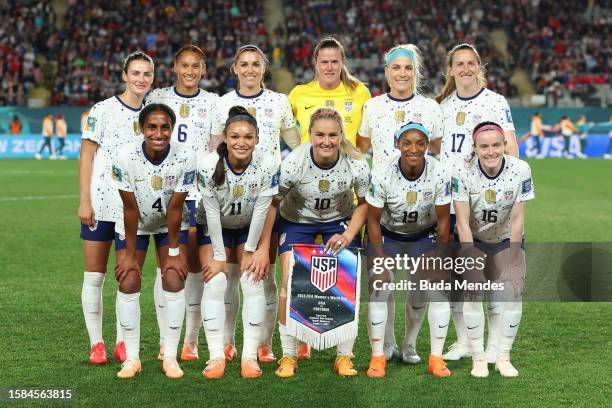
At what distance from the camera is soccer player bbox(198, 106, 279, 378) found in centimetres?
530

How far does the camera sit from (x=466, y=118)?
5988 mm

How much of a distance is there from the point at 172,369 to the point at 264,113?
1865 millimetres

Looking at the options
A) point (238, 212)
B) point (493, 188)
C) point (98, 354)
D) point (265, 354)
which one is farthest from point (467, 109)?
point (98, 354)

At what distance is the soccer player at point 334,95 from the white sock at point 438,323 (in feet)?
4.39

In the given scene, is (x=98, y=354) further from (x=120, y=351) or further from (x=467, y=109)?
(x=467, y=109)

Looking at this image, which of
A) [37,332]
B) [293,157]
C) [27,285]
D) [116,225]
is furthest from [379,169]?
[27,285]

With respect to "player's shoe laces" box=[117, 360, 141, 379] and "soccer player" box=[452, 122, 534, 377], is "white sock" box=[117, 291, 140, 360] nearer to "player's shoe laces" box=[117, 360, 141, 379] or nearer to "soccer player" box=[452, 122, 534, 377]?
"player's shoe laces" box=[117, 360, 141, 379]

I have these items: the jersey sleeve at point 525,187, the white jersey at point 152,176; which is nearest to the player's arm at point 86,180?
the white jersey at point 152,176

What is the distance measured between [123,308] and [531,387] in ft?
8.08

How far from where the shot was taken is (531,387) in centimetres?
508

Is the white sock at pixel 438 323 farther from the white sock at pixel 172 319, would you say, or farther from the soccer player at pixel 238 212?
the white sock at pixel 172 319

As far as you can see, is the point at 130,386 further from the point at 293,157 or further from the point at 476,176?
the point at 476,176

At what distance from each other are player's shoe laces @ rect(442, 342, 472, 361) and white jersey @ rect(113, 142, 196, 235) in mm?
2038

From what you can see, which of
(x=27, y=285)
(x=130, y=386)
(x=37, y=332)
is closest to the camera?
(x=130, y=386)
